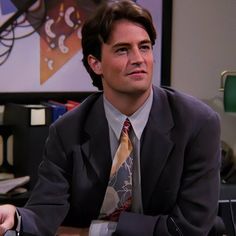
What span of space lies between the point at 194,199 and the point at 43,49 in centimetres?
154

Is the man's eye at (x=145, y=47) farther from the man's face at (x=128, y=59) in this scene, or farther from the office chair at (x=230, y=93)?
the office chair at (x=230, y=93)

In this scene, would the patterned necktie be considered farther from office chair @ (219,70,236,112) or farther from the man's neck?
office chair @ (219,70,236,112)

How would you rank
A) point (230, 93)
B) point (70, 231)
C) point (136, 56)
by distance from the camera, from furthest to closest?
point (230, 93), point (70, 231), point (136, 56)

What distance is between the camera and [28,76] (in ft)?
8.70

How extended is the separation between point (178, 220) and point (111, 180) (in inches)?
9.4

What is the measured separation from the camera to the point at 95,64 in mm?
1534

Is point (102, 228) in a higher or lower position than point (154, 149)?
lower

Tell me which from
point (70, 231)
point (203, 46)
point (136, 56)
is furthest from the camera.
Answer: point (203, 46)

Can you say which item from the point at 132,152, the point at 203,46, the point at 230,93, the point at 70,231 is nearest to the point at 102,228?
the point at 70,231

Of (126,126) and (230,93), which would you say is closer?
(126,126)

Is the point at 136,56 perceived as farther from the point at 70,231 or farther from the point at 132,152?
the point at 70,231

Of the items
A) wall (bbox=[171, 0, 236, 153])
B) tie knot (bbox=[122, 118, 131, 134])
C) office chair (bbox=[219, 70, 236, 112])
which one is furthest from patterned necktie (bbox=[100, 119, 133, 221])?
wall (bbox=[171, 0, 236, 153])

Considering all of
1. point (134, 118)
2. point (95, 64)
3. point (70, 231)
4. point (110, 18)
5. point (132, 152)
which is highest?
Answer: point (110, 18)

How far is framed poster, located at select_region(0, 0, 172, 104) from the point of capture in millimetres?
2596
